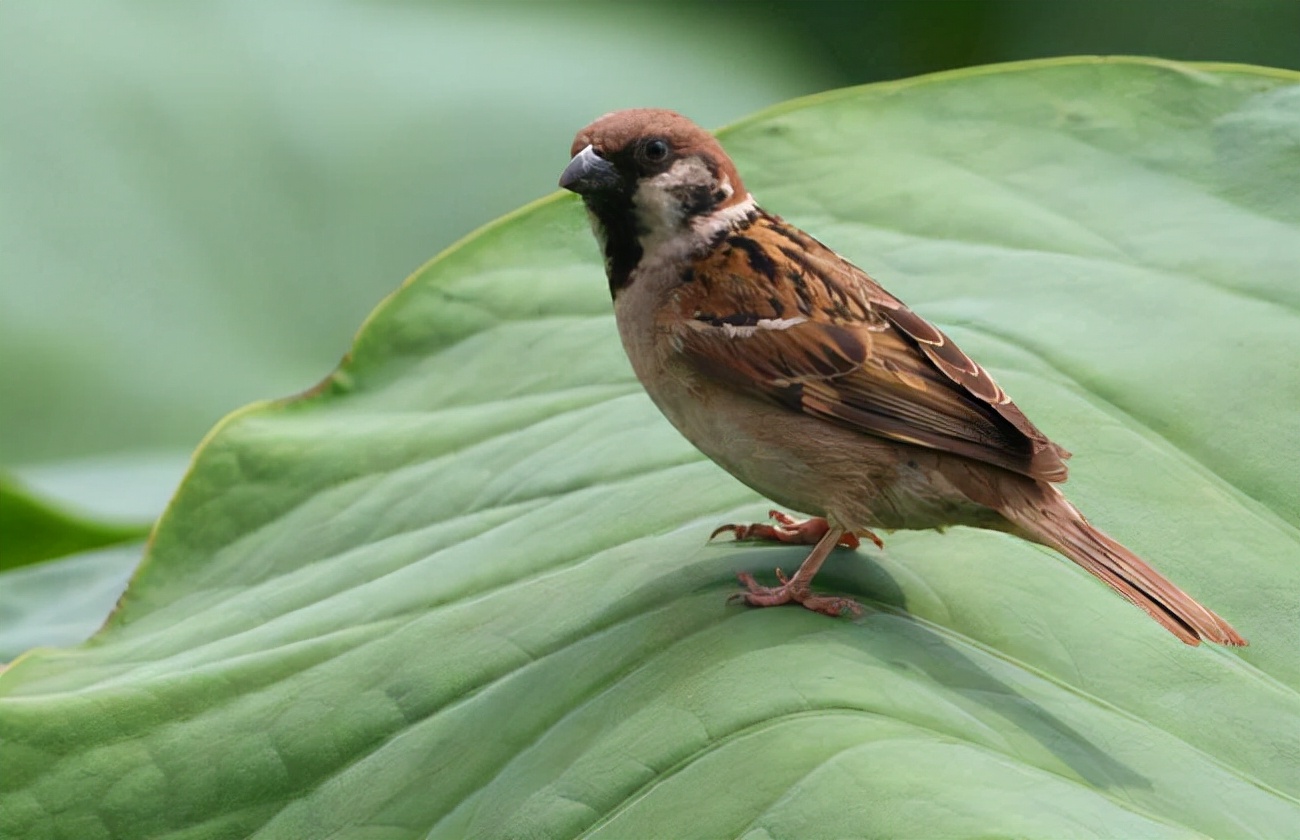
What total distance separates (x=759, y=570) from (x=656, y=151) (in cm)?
67

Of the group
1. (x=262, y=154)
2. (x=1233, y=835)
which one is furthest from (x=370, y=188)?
(x=1233, y=835)

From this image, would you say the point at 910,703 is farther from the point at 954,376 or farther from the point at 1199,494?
the point at 1199,494

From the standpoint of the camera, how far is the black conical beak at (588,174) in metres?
2.25

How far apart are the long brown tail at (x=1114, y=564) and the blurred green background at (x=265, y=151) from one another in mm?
2271

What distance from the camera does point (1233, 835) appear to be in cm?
165

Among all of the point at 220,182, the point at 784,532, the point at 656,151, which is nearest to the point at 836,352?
the point at 784,532

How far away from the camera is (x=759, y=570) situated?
7.28 feet

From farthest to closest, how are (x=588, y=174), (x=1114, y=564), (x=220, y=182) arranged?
(x=220, y=182) → (x=588, y=174) → (x=1114, y=564)

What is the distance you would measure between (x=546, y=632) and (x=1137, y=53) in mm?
3261

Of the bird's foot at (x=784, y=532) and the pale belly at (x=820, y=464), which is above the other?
the pale belly at (x=820, y=464)

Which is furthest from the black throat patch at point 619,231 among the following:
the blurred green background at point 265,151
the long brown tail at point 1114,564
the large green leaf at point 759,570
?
the blurred green background at point 265,151

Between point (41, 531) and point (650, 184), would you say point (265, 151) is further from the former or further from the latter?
point (650, 184)

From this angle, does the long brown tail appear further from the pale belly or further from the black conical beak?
the black conical beak

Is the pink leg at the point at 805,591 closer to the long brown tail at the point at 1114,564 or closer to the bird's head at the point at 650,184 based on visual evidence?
the long brown tail at the point at 1114,564
